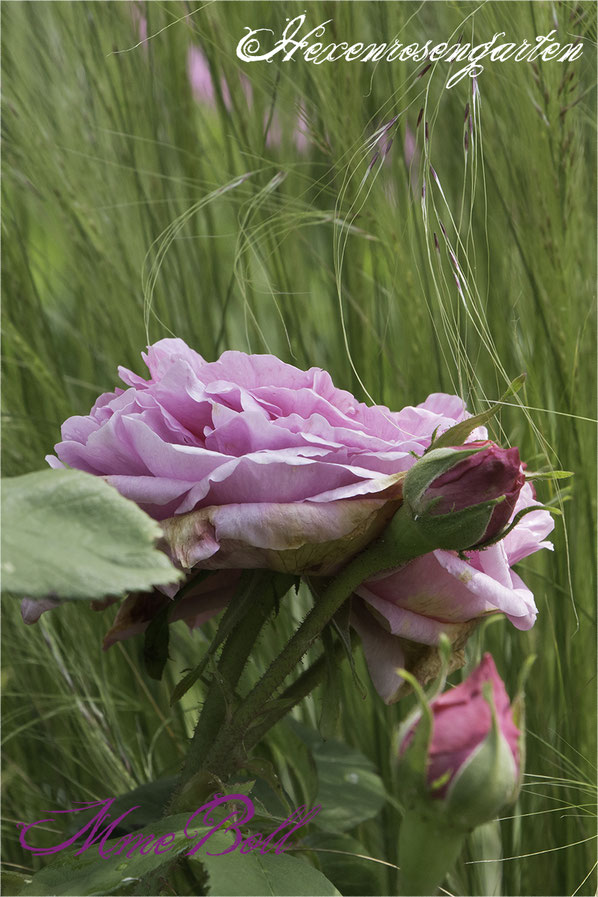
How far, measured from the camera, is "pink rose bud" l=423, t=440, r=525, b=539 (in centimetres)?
20

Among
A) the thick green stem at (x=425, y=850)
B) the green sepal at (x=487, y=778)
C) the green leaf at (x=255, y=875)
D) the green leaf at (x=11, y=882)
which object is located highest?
the green sepal at (x=487, y=778)

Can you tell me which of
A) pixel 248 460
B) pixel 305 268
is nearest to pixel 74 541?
pixel 248 460

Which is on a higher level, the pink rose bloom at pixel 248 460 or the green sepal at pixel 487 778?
the pink rose bloom at pixel 248 460

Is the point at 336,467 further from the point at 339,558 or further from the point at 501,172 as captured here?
the point at 501,172

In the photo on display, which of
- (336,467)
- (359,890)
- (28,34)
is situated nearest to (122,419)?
(336,467)

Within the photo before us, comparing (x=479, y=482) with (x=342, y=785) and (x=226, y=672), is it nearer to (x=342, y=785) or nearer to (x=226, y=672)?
(x=226, y=672)

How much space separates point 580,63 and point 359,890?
0.33 metres

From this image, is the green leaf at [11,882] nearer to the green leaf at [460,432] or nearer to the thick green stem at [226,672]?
the thick green stem at [226,672]

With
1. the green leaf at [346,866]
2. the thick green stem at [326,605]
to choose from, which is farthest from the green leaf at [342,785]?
the thick green stem at [326,605]

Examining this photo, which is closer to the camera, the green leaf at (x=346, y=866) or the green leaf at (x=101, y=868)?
the green leaf at (x=101, y=868)

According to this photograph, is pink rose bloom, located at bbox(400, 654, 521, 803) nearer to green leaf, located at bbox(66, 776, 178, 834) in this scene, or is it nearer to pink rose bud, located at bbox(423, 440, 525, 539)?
pink rose bud, located at bbox(423, 440, 525, 539)

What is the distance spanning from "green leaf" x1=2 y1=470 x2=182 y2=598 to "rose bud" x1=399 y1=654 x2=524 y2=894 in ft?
0.17

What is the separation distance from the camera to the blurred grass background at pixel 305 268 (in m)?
0.37

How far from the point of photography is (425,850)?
0.17 metres
